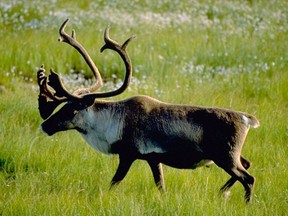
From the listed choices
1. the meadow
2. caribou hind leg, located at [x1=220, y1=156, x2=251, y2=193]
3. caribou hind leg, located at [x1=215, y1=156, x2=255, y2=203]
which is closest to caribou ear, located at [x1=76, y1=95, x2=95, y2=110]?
the meadow

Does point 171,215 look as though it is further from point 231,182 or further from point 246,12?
point 246,12

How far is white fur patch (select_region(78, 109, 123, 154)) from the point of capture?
5.86 m

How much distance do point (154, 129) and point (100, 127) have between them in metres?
0.51

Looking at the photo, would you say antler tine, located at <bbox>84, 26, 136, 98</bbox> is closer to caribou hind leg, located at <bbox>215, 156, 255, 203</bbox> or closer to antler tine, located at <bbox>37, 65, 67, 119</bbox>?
antler tine, located at <bbox>37, 65, 67, 119</bbox>

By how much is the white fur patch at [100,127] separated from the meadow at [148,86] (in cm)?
40

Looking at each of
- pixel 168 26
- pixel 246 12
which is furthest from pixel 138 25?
pixel 246 12

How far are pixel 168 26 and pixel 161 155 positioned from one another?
689cm

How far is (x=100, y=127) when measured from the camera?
5.94 meters

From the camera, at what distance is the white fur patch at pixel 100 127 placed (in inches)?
231

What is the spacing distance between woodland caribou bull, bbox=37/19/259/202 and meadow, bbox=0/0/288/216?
283mm

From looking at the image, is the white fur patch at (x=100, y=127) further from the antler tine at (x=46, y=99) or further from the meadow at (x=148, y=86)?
the meadow at (x=148, y=86)

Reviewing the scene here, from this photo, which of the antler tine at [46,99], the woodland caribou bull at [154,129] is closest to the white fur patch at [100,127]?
the woodland caribou bull at [154,129]

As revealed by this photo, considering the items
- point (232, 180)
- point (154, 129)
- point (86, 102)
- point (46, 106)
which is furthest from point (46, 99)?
point (232, 180)

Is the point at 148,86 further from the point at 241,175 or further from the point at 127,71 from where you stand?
the point at 241,175
